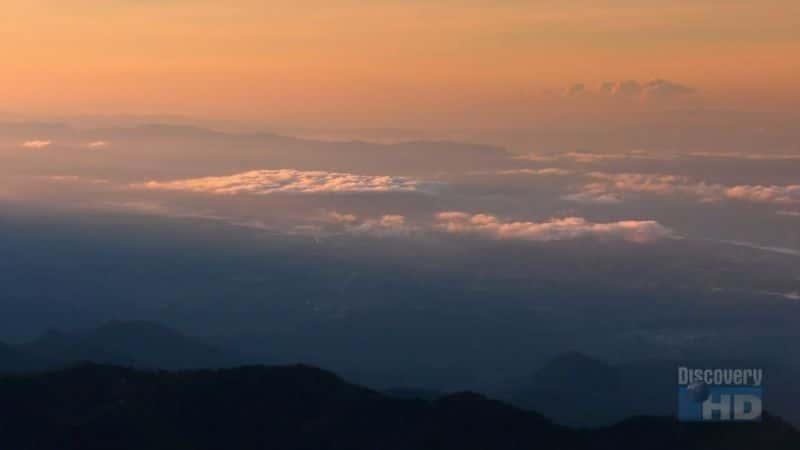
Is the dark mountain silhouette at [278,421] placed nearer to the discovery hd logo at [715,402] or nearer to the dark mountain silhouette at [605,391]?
the discovery hd logo at [715,402]

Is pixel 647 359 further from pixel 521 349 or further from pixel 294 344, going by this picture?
pixel 294 344

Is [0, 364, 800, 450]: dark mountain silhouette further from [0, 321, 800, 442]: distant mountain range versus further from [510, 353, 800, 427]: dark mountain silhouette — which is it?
[510, 353, 800, 427]: dark mountain silhouette

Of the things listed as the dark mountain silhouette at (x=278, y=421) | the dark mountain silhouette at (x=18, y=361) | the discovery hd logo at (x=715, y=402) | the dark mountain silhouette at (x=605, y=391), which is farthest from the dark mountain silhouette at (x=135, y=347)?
the discovery hd logo at (x=715, y=402)

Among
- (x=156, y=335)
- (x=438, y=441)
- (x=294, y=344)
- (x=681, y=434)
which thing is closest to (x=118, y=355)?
(x=156, y=335)

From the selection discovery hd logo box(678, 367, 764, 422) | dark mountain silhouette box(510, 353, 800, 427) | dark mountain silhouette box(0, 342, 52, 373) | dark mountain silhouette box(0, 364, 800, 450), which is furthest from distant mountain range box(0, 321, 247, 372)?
discovery hd logo box(678, 367, 764, 422)

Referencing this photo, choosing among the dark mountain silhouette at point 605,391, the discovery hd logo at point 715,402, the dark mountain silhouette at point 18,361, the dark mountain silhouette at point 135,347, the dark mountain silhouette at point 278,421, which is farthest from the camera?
the dark mountain silhouette at point 135,347

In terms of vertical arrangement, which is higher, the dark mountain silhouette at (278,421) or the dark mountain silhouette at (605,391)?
the dark mountain silhouette at (278,421)

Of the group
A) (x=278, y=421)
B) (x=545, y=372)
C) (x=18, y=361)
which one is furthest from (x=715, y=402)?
(x=18, y=361)
